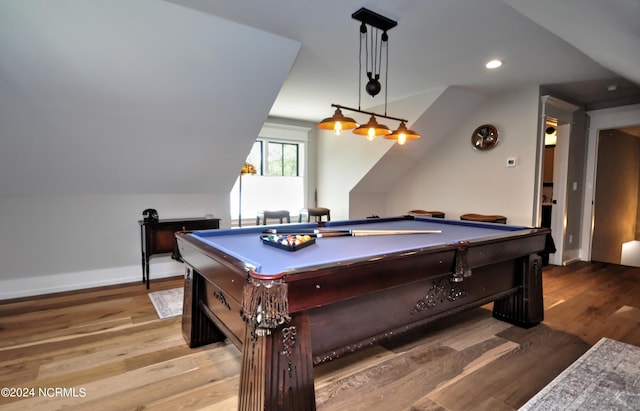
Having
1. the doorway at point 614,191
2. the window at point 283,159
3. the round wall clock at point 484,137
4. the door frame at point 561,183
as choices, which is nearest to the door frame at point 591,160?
the doorway at point 614,191

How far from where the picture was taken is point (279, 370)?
4.46 ft

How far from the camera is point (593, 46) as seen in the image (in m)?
2.17

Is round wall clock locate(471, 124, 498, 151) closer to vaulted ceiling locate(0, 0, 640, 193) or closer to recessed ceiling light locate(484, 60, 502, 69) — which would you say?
vaulted ceiling locate(0, 0, 640, 193)

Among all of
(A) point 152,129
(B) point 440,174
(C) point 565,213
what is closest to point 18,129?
(A) point 152,129

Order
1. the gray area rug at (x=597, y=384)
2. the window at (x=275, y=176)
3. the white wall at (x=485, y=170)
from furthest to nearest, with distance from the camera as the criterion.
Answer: the window at (x=275, y=176) → the white wall at (x=485, y=170) → the gray area rug at (x=597, y=384)

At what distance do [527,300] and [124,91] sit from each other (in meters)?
3.70

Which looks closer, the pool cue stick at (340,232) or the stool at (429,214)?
the pool cue stick at (340,232)

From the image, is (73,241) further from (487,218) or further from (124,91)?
(487,218)

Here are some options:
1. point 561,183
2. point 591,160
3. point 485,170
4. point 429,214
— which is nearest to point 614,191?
point 591,160

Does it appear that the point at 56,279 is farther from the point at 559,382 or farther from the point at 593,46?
the point at 593,46

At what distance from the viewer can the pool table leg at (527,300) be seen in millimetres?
2615

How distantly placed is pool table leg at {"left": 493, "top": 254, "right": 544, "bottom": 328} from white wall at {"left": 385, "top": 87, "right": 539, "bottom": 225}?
65.2 inches

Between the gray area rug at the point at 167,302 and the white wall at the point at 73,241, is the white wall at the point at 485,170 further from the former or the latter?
the gray area rug at the point at 167,302

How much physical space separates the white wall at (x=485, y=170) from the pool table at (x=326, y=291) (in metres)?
1.75
